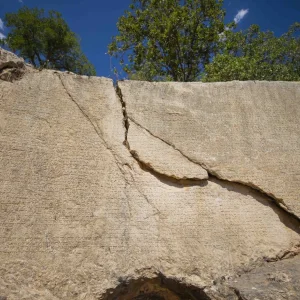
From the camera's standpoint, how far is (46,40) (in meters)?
10.3

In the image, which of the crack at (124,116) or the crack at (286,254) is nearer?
the crack at (286,254)

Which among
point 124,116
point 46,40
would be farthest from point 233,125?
point 46,40

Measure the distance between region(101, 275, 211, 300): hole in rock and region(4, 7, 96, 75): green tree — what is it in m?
9.15

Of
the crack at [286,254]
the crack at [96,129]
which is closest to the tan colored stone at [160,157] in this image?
the crack at [96,129]

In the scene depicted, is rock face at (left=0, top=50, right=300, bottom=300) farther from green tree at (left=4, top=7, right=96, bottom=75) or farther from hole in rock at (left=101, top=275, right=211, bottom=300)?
green tree at (left=4, top=7, right=96, bottom=75)

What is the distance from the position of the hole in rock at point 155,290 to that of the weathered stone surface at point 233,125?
0.93 metres

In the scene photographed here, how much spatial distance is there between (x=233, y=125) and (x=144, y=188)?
1024 mm

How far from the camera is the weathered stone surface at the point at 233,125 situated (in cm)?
246

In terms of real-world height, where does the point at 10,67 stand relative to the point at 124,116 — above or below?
above

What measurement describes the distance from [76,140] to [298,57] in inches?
332

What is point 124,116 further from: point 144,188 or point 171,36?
Answer: point 171,36

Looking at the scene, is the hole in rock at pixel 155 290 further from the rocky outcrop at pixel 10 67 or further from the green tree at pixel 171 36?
the green tree at pixel 171 36

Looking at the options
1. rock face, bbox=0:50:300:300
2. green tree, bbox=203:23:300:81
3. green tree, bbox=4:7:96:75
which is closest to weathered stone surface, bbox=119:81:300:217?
rock face, bbox=0:50:300:300

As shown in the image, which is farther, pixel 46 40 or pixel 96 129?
pixel 46 40
